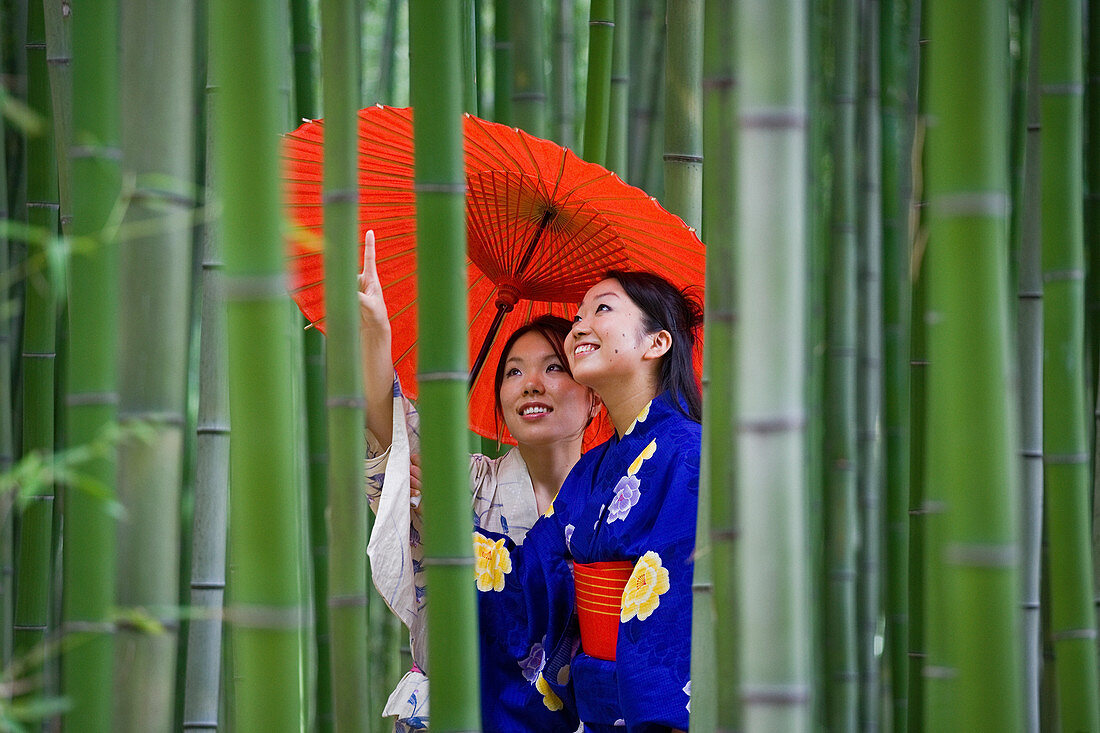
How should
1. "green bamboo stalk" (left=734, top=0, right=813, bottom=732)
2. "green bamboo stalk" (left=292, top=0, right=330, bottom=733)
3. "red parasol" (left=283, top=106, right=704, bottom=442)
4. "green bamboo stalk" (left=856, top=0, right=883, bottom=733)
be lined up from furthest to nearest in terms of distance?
"green bamboo stalk" (left=856, top=0, right=883, bottom=733) < "green bamboo stalk" (left=292, top=0, right=330, bottom=733) < "red parasol" (left=283, top=106, right=704, bottom=442) < "green bamboo stalk" (left=734, top=0, right=813, bottom=732)

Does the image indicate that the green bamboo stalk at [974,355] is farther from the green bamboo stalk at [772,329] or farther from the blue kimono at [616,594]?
the blue kimono at [616,594]

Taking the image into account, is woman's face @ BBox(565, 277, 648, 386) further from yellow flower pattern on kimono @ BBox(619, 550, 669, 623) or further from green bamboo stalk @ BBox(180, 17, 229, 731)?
green bamboo stalk @ BBox(180, 17, 229, 731)

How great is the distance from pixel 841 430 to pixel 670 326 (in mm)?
474

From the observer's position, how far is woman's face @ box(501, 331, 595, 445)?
1628 millimetres

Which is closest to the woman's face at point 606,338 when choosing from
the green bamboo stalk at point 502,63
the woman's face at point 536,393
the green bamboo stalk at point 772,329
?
the woman's face at point 536,393

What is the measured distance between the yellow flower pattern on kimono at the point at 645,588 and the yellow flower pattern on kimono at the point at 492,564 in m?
0.27

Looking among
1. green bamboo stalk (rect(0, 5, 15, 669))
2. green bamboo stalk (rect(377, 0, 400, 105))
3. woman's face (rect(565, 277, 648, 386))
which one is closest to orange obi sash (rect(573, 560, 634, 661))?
woman's face (rect(565, 277, 648, 386))

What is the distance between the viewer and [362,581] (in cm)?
99

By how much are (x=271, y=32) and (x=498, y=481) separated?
1.02m

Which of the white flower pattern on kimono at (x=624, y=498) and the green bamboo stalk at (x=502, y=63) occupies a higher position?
the green bamboo stalk at (x=502, y=63)

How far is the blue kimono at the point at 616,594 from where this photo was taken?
4.23 ft

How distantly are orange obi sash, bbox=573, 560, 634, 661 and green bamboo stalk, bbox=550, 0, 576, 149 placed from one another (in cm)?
82

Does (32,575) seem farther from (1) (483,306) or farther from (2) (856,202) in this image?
(2) (856,202)

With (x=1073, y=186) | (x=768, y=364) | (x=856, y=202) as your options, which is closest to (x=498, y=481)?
(x=856, y=202)
